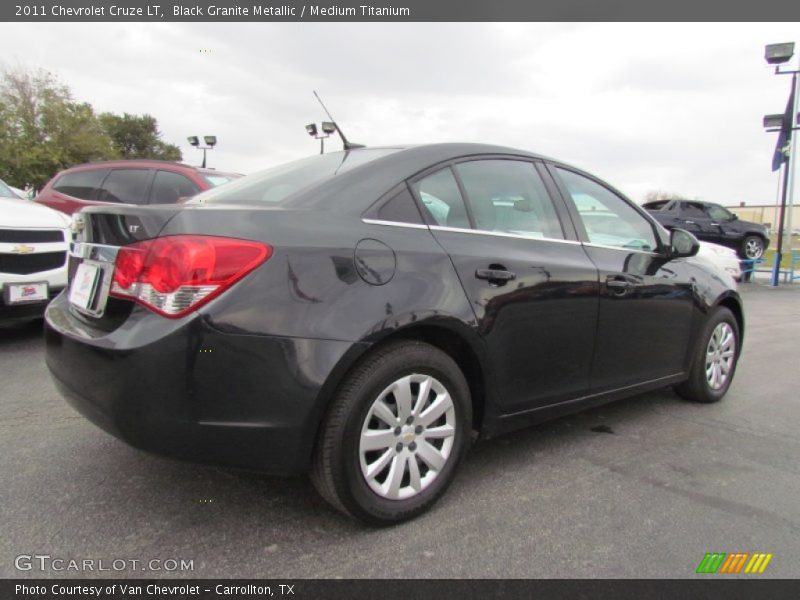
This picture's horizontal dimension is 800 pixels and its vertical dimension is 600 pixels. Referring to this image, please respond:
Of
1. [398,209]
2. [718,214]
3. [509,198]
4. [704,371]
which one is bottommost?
[704,371]

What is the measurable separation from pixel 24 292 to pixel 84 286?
9.32ft

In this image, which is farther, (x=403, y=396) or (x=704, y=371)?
(x=704, y=371)

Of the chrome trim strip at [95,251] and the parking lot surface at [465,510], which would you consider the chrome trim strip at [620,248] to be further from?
the chrome trim strip at [95,251]

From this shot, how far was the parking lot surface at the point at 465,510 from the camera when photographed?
6.72 ft

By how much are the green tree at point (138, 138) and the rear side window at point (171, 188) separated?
61.6 metres

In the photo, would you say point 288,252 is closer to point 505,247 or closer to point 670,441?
point 505,247

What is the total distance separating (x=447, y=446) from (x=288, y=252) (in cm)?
104

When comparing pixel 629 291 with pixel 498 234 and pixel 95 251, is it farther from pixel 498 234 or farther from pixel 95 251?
pixel 95 251

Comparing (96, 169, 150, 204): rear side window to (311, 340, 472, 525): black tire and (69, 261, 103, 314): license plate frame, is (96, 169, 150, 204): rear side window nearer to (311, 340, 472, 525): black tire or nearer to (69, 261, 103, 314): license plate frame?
(69, 261, 103, 314): license plate frame

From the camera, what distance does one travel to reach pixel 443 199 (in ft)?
8.44

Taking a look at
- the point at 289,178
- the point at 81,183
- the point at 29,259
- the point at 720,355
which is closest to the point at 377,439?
the point at 289,178

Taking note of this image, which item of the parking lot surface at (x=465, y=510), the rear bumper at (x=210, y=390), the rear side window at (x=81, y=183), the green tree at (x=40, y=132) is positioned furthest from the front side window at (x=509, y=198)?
A: the green tree at (x=40, y=132)

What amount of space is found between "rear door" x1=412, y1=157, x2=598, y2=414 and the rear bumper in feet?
2.49

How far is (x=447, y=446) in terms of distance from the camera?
2.40 meters
